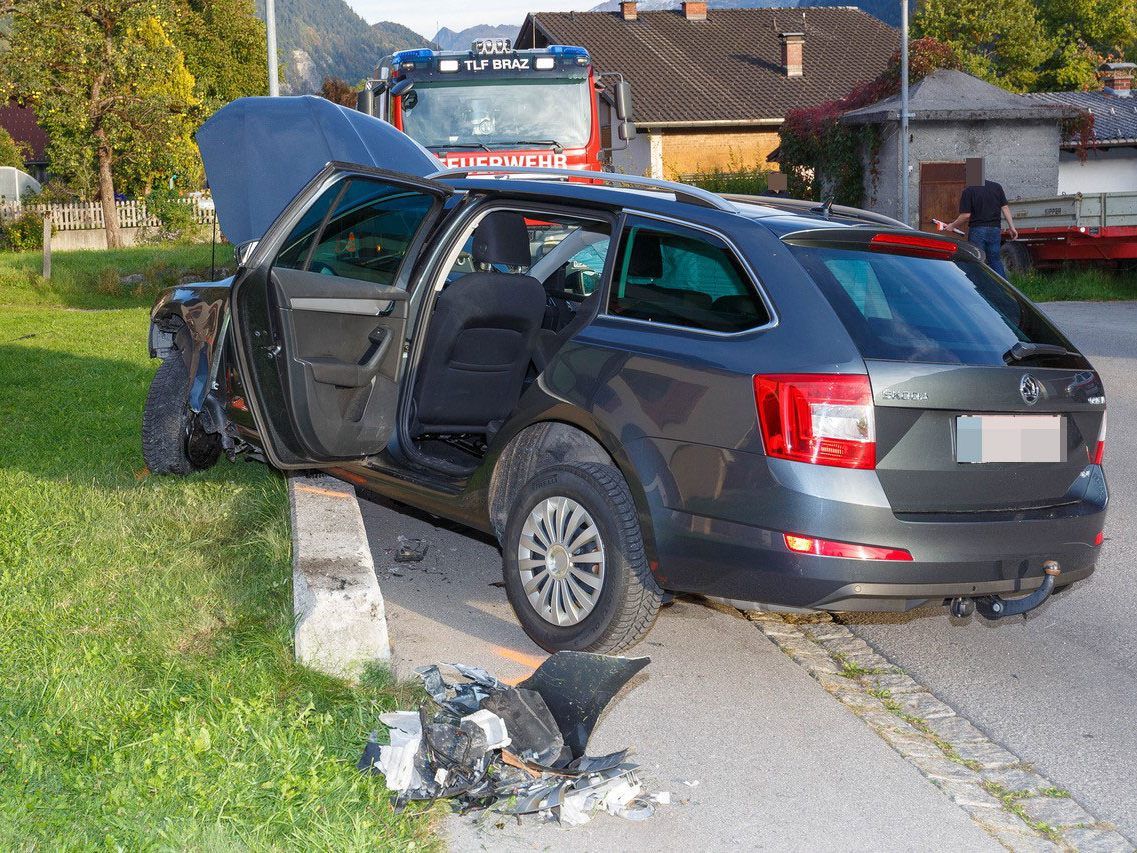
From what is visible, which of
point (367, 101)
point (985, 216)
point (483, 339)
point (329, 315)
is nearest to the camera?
point (329, 315)

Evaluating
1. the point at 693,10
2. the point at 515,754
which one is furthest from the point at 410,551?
the point at 693,10

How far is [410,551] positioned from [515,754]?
2743mm

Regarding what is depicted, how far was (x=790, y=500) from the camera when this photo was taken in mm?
4312

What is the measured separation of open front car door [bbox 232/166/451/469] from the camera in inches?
214

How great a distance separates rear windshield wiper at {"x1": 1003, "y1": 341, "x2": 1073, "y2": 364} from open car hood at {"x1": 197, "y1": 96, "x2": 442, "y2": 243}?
532cm

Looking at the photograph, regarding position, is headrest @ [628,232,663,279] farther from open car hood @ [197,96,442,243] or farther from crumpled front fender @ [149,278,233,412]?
open car hood @ [197,96,442,243]

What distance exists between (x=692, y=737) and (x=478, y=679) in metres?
0.72

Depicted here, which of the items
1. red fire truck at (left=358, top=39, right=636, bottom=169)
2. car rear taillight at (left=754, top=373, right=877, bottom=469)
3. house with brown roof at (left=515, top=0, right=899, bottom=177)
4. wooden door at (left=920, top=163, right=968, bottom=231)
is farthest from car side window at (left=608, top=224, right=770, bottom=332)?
house with brown roof at (left=515, top=0, right=899, bottom=177)

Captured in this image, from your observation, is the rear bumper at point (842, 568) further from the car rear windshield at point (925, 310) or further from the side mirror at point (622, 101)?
the side mirror at point (622, 101)

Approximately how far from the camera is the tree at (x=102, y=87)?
35.6 metres

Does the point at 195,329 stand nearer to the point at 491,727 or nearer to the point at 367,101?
the point at 491,727

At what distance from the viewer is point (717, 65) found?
54.5 meters

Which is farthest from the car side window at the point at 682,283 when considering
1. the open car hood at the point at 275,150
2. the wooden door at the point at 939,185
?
the wooden door at the point at 939,185

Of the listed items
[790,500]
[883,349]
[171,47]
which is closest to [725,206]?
[883,349]
